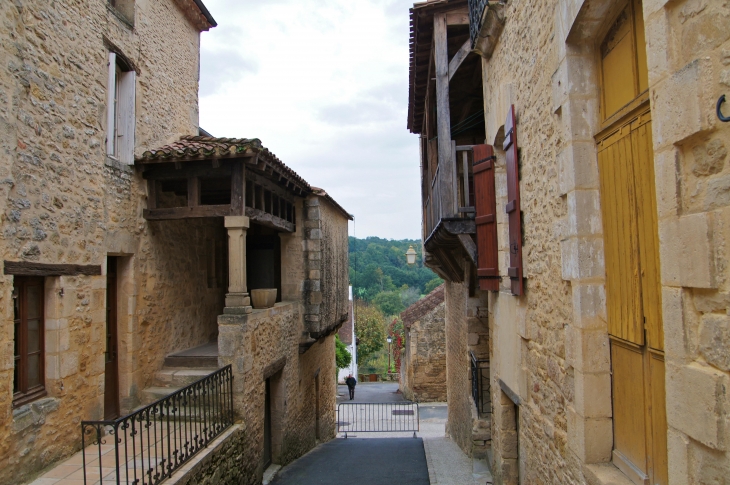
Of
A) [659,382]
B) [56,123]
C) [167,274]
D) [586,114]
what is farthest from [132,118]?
[659,382]

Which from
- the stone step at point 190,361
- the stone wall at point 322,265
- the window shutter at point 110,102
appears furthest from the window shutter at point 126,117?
the stone wall at point 322,265

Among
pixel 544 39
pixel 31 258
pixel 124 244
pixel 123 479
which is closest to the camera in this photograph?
pixel 544 39

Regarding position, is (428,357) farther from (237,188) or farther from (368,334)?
(368,334)

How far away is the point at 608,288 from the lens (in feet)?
10.9

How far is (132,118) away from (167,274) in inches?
105

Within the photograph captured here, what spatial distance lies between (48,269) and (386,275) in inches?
2996

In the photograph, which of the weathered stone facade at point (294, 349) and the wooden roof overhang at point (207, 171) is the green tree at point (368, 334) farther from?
the wooden roof overhang at point (207, 171)

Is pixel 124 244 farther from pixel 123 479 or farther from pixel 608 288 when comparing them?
pixel 608 288

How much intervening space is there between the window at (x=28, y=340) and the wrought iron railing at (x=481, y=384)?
623cm

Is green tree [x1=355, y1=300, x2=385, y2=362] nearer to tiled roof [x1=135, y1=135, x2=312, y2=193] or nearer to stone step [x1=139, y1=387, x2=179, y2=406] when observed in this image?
stone step [x1=139, y1=387, x2=179, y2=406]

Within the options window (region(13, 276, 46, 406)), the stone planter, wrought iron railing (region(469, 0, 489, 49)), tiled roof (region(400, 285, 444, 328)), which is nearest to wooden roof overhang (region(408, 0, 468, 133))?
wrought iron railing (region(469, 0, 489, 49))

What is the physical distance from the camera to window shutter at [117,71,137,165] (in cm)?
783

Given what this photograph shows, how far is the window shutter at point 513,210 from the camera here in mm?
4891

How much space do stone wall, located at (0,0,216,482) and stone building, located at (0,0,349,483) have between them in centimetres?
2
